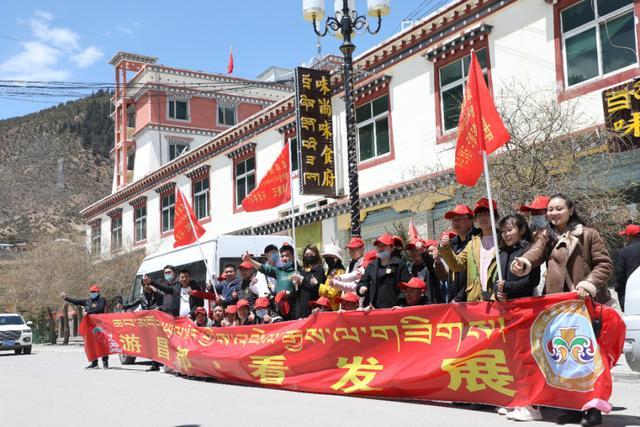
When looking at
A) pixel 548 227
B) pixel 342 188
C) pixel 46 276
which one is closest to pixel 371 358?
pixel 548 227

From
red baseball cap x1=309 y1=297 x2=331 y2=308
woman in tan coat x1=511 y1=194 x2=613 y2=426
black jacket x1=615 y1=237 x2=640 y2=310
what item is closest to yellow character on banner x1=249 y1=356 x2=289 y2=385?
red baseball cap x1=309 y1=297 x2=331 y2=308

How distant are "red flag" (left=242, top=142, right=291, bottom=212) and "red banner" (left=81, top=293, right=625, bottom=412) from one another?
3080 millimetres

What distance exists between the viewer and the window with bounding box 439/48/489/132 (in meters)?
17.5

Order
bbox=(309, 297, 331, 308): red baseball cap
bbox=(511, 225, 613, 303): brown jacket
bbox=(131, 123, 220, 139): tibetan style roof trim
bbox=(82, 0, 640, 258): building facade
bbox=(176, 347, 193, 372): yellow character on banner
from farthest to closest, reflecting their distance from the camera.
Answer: bbox=(131, 123, 220, 139): tibetan style roof trim
bbox=(82, 0, 640, 258): building facade
bbox=(176, 347, 193, 372): yellow character on banner
bbox=(309, 297, 331, 308): red baseball cap
bbox=(511, 225, 613, 303): brown jacket

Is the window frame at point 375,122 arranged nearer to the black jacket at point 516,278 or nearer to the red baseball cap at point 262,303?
the red baseball cap at point 262,303

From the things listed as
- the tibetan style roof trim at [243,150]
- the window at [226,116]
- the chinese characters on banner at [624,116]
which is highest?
the window at [226,116]

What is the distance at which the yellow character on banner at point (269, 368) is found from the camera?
9.10 m

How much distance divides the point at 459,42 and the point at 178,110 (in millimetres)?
24134

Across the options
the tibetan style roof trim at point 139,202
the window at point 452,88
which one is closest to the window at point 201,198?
the tibetan style roof trim at point 139,202

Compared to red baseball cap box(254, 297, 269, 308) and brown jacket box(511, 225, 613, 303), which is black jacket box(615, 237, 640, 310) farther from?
red baseball cap box(254, 297, 269, 308)

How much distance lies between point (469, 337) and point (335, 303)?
271cm

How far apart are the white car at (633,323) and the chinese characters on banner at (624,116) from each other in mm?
6184

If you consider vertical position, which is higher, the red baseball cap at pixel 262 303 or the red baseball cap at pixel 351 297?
the red baseball cap at pixel 351 297

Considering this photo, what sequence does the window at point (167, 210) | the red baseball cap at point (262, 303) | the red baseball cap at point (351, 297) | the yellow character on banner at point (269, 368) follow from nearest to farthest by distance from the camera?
the red baseball cap at point (351, 297) < the yellow character on banner at point (269, 368) < the red baseball cap at point (262, 303) < the window at point (167, 210)
